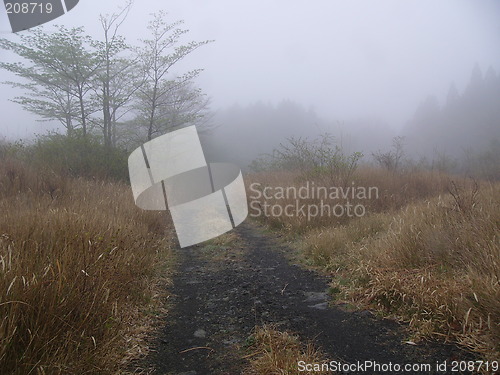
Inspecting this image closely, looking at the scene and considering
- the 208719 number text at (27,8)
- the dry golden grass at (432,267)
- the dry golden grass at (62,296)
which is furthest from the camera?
the 208719 number text at (27,8)

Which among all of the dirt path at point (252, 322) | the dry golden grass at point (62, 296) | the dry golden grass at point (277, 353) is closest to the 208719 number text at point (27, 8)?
the dry golden grass at point (62, 296)

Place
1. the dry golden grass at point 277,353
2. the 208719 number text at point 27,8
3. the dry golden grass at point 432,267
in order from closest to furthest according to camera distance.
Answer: the dry golden grass at point 277,353 → the dry golden grass at point 432,267 → the 208719 number text at point 27,8

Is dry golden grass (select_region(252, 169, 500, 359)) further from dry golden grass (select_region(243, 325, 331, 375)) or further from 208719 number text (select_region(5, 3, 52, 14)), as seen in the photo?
208719 number text (select_region(5, 3, 52, 14))

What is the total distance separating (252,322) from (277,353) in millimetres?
746

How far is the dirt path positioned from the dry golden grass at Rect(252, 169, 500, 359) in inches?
7.6

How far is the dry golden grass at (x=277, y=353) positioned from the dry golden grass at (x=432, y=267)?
88 centimetres

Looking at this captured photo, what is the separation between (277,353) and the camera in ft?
7.39

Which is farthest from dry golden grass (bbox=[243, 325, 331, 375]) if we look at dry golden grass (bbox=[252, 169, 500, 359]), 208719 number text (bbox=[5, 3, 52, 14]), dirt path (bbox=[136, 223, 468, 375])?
208719 number text (bbox=[5, 3, 52, 14])

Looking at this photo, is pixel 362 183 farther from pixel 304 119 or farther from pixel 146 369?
pixel 304 119

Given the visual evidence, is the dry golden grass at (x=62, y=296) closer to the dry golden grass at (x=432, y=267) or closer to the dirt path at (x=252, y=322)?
the dirt path at (x=252, y=322)

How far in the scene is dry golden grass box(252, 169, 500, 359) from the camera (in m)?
2.28

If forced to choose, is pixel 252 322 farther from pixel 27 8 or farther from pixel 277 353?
pixel 27 8

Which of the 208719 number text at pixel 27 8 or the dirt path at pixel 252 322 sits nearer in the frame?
the dirt path at pixel 252 322

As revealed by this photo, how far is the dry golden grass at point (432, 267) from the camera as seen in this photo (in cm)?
228
